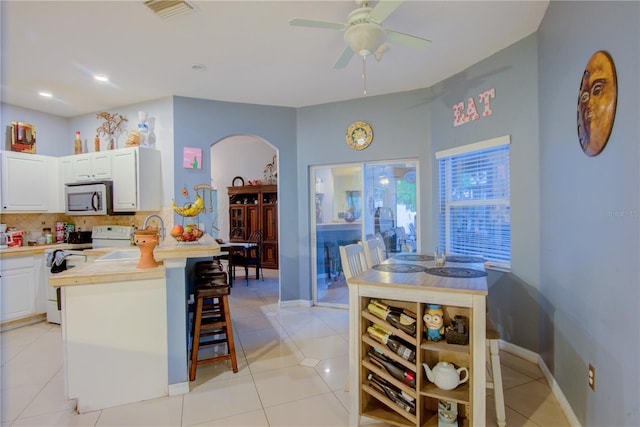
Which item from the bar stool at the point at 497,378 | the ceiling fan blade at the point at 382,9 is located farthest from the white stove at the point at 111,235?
the bar stool at the point at 497,378

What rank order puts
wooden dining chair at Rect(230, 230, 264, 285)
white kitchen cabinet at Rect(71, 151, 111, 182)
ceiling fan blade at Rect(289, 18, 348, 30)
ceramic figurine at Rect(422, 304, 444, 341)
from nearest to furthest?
ceramic figurine at Rect(422, 304, 444, 341) < ceiling fan blade at Rect(289, 18, 348, 30) < white kitchen cabinet at Rect(71, 151, 111, 182) < wooden dining chair at Rect(230, 230, 264, 285)

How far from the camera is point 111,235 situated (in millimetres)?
4082

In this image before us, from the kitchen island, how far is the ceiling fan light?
1.68m

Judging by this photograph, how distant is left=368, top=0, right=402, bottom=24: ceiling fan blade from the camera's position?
1.68 meters

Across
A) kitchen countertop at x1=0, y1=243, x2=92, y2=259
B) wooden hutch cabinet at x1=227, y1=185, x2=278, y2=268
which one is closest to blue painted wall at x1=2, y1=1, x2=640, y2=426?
kitchen countertop at x1=0, y1=243, x2=92, y2=259

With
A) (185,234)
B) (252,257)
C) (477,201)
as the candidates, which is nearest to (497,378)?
(477,201)

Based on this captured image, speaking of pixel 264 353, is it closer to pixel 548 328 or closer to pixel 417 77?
pixel 548 328

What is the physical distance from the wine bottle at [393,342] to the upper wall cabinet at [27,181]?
4.58 metres

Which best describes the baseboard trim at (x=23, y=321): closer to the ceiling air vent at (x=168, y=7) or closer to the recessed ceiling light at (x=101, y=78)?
the recessed ceiling light at (x=101, y=78)

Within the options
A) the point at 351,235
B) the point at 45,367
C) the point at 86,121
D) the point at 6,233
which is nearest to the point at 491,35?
the point at 351,235

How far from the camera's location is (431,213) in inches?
148

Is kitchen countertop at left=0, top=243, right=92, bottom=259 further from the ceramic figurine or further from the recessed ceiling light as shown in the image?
the ceramic figurine

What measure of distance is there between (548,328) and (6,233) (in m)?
5.86

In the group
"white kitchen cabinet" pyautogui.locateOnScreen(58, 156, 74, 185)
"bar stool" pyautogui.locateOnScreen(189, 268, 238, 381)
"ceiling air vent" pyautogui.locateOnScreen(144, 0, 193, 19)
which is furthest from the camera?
"white kitchen cabinet" pyautogui.locateOnScreen(58, 156, 74, 185)
